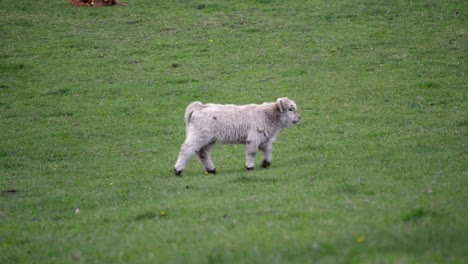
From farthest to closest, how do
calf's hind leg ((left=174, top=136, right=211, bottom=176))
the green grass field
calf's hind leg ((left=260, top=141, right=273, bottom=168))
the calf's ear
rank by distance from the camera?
the calf's ear → calf's hind leg ((left=260, top=141, right=273, bottom=168)) → calf's hind leg ((left=174, top=136, right=211, bottom=176)) → the green grass field

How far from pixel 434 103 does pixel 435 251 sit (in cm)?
1572

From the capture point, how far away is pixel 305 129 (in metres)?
21.6

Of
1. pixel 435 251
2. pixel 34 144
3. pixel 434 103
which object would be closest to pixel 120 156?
pixel 34 144

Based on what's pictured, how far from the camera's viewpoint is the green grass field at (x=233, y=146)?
1036cm

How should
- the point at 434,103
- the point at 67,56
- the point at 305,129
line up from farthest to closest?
the point at 67,56
the point at 434,103
the point at 305,129

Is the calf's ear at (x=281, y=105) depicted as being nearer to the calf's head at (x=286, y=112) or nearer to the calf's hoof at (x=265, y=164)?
the calf's head at (x=286, y=112)

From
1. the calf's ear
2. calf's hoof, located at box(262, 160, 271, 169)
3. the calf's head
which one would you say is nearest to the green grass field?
calf's hoof, located at box(262, 160, 271, 169)

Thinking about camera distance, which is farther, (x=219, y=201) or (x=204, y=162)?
(x=204, y=162)

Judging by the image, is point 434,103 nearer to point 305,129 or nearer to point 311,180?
point 305,129

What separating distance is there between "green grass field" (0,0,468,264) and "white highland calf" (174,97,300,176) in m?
0.51

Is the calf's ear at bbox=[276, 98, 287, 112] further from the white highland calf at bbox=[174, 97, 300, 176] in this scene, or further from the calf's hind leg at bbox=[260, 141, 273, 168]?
the calf's hind leg at bbox=[260, 141, 273, 168]

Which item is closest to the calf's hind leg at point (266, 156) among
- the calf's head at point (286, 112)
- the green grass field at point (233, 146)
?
the green grass field at point (233, 146)

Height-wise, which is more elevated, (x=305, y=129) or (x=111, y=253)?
(x=111, y=253)

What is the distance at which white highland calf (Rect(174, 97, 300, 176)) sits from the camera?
1619cm
